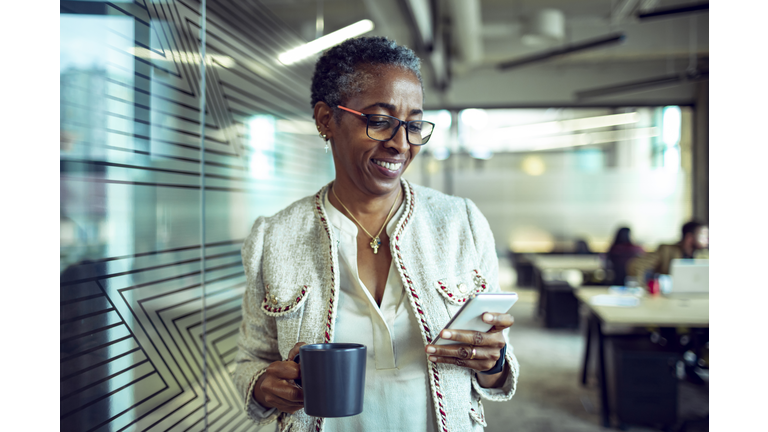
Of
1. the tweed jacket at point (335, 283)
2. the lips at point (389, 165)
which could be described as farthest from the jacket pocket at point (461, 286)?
the lips at point (389, 165)

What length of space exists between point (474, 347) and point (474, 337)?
4cm

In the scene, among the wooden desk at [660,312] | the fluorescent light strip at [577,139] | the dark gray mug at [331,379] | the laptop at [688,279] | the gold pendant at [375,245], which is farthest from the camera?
the fluorescent light strip at [577,139]

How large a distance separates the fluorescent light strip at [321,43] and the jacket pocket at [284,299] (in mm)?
1762

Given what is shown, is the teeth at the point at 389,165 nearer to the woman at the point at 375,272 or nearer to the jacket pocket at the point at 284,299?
the woman at the point at 375,272

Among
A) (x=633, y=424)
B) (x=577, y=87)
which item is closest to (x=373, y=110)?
(x=633, y=424)

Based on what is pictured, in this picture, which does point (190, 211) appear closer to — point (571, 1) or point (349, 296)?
point (349, 296)

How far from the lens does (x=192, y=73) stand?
1.63 meters

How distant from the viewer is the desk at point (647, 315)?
3436mm

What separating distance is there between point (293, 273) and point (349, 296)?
0.13m

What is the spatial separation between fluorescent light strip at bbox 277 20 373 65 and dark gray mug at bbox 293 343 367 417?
204 centimetres

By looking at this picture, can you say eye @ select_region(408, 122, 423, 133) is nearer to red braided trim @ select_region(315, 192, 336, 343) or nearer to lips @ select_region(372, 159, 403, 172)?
lips @ select_region(372, 159, 403, 172)

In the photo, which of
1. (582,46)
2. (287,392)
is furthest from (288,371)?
(582,46)

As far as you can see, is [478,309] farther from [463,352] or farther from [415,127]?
[415,127]

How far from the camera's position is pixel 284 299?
3.57ft
